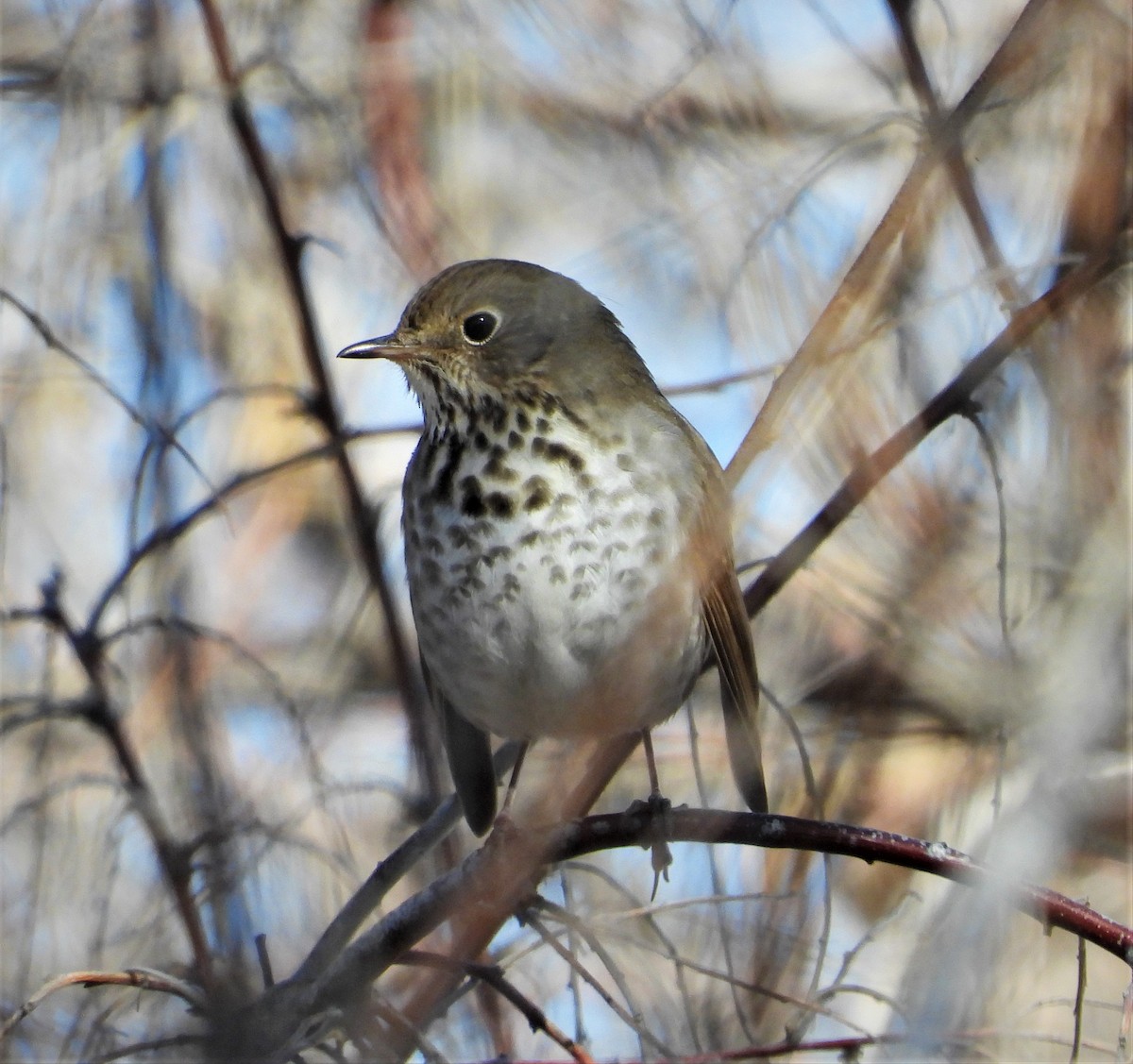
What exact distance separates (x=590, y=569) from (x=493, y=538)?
194 millimetres

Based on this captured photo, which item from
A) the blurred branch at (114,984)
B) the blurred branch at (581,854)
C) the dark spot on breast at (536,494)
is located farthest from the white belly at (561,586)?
the blurred branch at (114,984)

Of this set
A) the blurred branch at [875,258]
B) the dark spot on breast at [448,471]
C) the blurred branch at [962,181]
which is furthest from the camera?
the dark spot on breast at [448,471]

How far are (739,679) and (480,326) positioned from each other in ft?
2.87

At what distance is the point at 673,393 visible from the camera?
286 centimetres

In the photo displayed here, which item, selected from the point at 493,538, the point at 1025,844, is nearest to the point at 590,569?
the point at 493,538

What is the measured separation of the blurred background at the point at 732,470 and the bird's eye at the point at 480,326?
0.15 m

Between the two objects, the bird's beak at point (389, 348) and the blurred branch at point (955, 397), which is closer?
the blurred branch at point (955, 397)

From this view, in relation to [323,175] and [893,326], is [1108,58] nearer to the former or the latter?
[893,326]

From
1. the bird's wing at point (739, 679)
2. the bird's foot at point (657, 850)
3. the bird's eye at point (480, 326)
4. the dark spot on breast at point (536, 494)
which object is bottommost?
the bird's foot at point (657, 850)

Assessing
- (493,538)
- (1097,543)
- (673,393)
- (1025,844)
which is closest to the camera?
(1025,844)

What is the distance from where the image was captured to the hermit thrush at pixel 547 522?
3.01 m

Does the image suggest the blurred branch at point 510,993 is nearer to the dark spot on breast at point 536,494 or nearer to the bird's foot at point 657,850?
the bird's foot at point 657,850

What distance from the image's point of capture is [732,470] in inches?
98.2

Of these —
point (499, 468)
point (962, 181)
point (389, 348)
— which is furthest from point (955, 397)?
point (389, 348)
